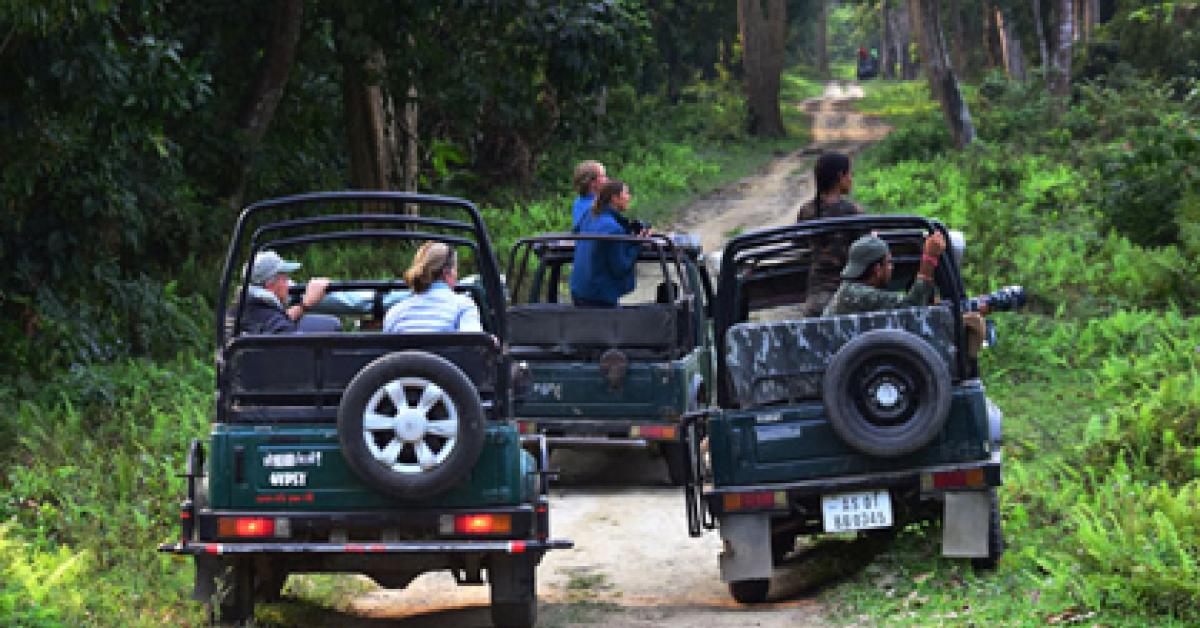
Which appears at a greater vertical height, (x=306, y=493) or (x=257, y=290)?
(x=257, y=290)

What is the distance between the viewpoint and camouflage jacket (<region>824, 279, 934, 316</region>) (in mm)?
7992

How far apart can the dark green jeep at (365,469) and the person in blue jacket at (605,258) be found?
4.44m

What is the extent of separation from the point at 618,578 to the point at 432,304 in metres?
2.25

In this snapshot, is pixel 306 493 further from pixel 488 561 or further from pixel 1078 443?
pixel 1078 443

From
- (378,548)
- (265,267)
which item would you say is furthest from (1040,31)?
(378,548)

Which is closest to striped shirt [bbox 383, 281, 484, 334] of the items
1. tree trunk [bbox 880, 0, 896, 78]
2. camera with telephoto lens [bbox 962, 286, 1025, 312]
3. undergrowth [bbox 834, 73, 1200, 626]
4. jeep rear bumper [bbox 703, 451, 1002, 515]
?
jeep rear bumper [bbox 703, 451, 1002, 515]

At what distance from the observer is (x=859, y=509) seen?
25.3 ft

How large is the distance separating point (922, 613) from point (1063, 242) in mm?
13794

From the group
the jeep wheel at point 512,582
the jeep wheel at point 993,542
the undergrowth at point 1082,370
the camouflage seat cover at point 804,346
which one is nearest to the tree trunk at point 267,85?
the undergrowth at point 1082,370

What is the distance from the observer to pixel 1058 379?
14.0 m

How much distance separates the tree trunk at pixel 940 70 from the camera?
3266 centimetres

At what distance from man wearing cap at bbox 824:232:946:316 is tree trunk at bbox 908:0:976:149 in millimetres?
25228

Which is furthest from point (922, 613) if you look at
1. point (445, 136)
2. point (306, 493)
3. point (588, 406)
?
point (445, 136)

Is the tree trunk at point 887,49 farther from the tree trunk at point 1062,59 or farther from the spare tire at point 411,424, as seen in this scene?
the spare tire at point 411,424
